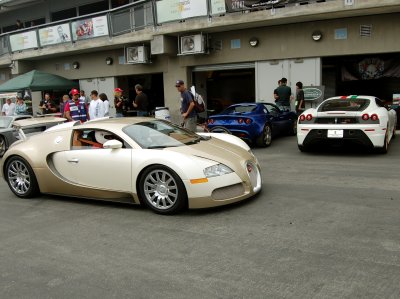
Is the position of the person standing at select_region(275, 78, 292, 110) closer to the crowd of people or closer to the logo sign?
the logo sign

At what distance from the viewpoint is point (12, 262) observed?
4.10 metres

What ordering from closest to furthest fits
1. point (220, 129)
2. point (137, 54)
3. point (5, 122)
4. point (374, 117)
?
point (374, 117) → point (220, 129) → point (5, 122) → point (137, 54)

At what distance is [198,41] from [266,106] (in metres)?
4.97

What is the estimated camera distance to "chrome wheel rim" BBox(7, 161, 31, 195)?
6565 mm

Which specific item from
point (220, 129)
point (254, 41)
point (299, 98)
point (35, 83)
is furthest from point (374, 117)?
point (35, 83)

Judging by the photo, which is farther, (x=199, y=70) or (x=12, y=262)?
(x=199, y=70)

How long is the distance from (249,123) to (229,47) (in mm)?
6176

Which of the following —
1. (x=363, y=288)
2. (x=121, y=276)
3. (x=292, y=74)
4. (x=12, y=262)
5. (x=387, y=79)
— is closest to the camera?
(x=363, y=288)

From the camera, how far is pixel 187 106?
10312 mm

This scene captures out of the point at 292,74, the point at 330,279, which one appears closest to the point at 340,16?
the point at 292,74

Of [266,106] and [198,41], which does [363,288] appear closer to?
Result: [266,106]

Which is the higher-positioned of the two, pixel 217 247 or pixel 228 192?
pixel 228 192

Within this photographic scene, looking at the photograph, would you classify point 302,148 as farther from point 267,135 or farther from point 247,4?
point 247,4

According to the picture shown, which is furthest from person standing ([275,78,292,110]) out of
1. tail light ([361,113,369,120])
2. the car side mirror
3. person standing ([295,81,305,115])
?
the car side mirror
